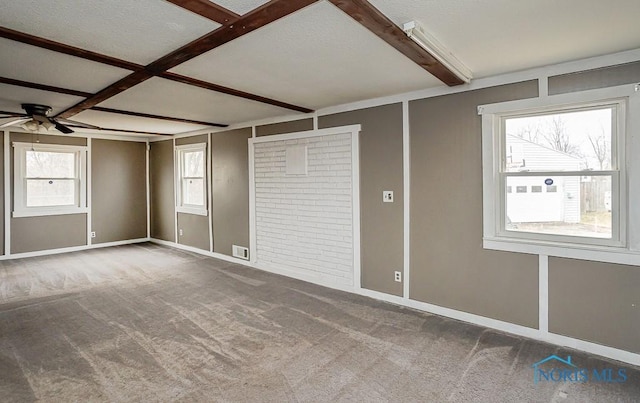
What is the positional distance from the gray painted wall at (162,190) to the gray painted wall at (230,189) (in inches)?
62.7

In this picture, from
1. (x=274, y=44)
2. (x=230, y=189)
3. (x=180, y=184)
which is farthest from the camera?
(x=180, y=184)

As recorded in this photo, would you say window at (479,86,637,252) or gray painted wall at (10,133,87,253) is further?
gray painted wall at (10,133,87,253)

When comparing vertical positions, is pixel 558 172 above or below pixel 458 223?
above

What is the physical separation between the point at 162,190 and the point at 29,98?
3.83 metres

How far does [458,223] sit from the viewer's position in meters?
3.40

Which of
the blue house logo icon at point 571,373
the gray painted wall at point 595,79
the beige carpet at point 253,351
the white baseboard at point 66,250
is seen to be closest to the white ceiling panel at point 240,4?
the beige carpet at point 253,351

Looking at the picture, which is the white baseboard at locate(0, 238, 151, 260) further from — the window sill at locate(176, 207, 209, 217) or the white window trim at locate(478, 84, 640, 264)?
the white window trim at locate(478, 84, 640, 264)

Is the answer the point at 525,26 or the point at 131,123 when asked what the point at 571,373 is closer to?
the point at 525,26

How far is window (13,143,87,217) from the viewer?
6071 mm

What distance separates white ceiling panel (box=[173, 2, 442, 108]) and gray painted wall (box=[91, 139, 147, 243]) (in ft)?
17.0

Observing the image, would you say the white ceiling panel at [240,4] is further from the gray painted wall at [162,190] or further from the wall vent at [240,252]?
the gray painted wall at [162,190]

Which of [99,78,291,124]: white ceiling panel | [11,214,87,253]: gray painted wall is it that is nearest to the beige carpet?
[11,214,87,253]: gray painted wall

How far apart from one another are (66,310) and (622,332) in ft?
16.9

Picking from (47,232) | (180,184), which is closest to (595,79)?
(180,184)
